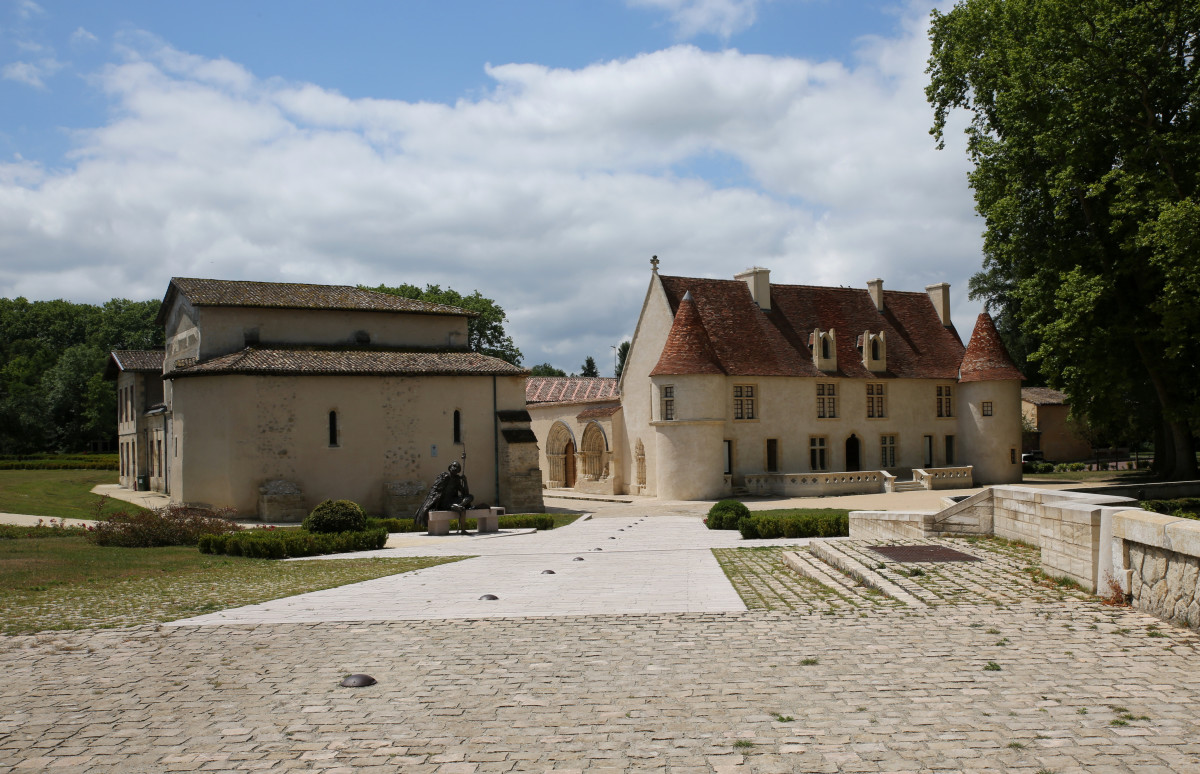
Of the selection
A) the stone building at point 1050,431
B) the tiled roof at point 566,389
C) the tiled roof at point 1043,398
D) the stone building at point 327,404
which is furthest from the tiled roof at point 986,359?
the stone building at point 327,404

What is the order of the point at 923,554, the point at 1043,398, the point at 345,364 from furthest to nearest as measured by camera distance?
the point at 1043,398, the point at 345,364, the point at 923,554

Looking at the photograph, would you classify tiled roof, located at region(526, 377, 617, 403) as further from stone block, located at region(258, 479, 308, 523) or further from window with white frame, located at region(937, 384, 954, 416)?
stone block, located at region(258, 479, 308, 523)

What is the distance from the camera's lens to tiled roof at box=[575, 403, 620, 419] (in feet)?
146

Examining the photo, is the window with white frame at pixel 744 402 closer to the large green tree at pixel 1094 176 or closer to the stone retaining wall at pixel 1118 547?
the large green tree at pixel 1094 176

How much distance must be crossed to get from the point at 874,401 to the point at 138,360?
38727 millimetres

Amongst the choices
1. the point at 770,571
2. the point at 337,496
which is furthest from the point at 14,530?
the point at 770,571

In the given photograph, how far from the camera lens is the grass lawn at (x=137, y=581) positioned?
11.4 metres

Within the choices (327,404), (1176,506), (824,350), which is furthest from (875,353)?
(327,404)

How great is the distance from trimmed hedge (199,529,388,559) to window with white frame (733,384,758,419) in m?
22.6

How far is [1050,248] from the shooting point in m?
30.8

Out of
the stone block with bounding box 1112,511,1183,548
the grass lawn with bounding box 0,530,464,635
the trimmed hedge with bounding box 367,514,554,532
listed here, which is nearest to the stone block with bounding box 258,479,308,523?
the trimmed hedge with bounding box 367,514,554,532

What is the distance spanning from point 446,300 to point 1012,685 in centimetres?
7213

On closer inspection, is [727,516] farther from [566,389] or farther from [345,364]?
[566,389]

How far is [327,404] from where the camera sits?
33375 mm
